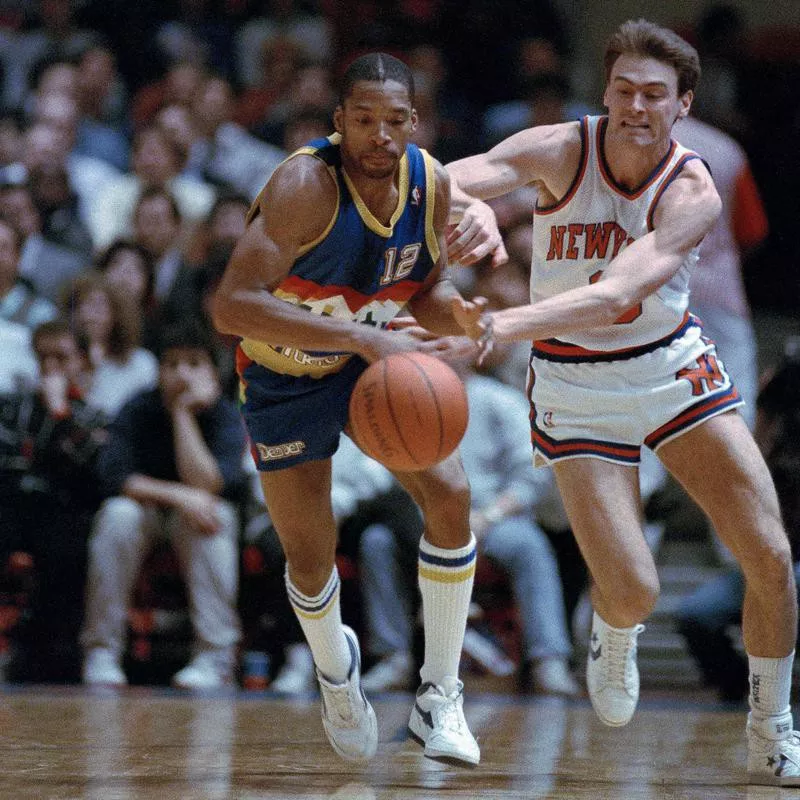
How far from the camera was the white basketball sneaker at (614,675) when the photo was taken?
4828 millimetres

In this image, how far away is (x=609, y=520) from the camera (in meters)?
4.38

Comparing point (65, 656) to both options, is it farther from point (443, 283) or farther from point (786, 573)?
point (786, 573)

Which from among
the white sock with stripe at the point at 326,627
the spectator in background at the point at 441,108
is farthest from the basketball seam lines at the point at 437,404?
the spectator in background at the point at 441,108

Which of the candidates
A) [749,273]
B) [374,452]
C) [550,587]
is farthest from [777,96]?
[374,452]

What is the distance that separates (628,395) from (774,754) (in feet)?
3.70

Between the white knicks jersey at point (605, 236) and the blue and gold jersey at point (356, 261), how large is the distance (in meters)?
0.42

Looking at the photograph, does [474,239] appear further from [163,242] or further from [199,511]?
[163,242]

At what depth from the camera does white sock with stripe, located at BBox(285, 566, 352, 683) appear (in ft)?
14.9

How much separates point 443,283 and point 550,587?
8.96 feet

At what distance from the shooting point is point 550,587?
6.80 meters

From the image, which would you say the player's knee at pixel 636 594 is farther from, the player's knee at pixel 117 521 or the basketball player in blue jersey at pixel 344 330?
the player's knee at pixel 117 521

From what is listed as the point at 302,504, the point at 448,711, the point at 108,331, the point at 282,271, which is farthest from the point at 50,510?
the point at 282,271

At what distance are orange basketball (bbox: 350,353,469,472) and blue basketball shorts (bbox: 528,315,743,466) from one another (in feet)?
2.21

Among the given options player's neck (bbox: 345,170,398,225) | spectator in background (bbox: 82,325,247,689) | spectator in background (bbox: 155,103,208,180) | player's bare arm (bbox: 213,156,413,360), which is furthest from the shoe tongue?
spectator in background (bbox: 155,103,208,180)
